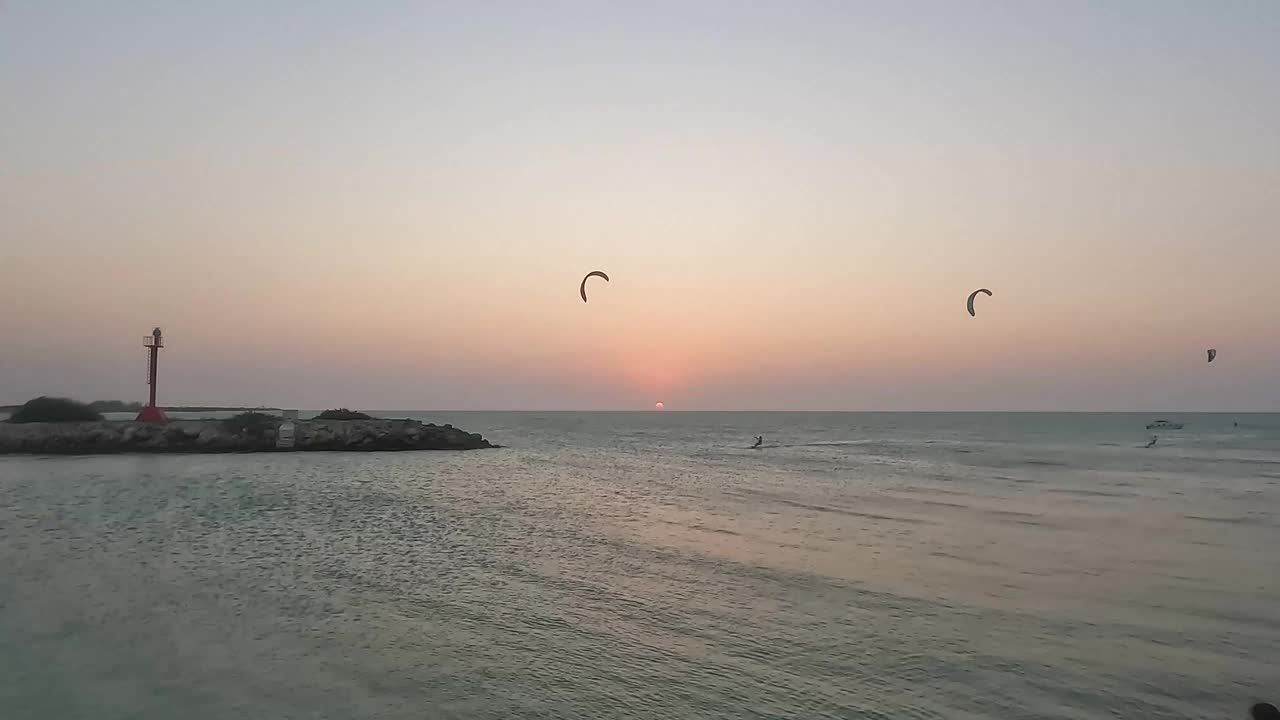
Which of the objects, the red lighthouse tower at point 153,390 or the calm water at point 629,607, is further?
the red lighthouse tower at point 153,390

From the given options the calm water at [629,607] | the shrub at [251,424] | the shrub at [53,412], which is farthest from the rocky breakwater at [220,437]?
the calm water at [629,607]

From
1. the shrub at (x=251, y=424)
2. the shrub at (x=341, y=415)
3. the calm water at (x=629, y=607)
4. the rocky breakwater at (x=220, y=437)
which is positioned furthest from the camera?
the shrub at (x=341, y=415)

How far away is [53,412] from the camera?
185 feet

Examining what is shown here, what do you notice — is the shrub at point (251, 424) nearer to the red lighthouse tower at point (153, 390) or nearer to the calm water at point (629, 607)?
the red lighthouse tower at point (153, 390)

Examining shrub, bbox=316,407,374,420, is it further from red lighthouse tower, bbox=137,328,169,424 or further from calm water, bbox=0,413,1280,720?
calm water, bbox=0,413,1280,720

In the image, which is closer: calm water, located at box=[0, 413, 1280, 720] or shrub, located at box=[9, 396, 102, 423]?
calm water, located at box=[0, 413, 1280, 720]

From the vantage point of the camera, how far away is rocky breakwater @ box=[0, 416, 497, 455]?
160 feet

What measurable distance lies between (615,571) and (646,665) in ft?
18.4

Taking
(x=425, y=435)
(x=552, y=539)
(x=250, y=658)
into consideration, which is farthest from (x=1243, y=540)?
(x=425, y=435)

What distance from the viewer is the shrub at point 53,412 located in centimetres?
5553

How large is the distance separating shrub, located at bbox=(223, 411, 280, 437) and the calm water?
29569 mm

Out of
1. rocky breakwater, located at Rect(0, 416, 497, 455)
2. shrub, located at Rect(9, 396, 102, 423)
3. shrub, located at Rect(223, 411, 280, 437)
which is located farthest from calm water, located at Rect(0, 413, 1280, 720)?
shrub, located at Rect(9, 396, 102, 423)

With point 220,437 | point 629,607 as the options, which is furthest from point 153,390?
point 629,607

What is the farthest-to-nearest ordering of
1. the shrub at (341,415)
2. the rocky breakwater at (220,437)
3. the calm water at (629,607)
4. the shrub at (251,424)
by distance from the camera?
1. the shrub at (341,415)
2. the shrub at (251,424)
3. the rocky breakwater at (220,437)
4. the calm water at (629,607)
